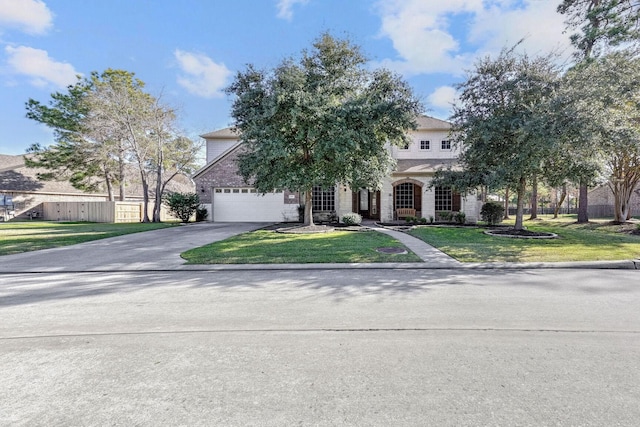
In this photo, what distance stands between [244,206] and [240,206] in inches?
11.3

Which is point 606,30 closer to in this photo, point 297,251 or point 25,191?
point 297,251

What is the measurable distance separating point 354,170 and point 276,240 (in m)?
4.67

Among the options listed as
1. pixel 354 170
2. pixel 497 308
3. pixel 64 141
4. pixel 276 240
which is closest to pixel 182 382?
pixel 497 308

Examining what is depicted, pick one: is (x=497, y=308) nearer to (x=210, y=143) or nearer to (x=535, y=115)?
(x=535, y=115)

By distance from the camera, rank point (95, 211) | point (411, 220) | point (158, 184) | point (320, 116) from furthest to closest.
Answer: point (95, 211), point (158, 184), point (411, 220), point (320, 116)

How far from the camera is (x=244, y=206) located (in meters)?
21.7

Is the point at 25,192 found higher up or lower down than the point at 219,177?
lower down

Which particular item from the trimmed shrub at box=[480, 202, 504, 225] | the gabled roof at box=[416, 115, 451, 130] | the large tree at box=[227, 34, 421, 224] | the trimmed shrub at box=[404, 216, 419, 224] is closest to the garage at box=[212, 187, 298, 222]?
the large tree at box=[227, 34, 421, 224]

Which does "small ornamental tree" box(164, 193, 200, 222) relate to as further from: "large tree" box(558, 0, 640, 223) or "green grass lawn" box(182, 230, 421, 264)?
"large tree" box(558, 0, 640, 223)

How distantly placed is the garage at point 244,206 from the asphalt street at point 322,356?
15.7 metres

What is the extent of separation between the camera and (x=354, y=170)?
13.7m

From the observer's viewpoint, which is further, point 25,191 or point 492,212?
point 25,191

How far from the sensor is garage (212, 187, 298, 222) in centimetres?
2134

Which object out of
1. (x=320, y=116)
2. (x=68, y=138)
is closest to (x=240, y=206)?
(x=320, y=116)
